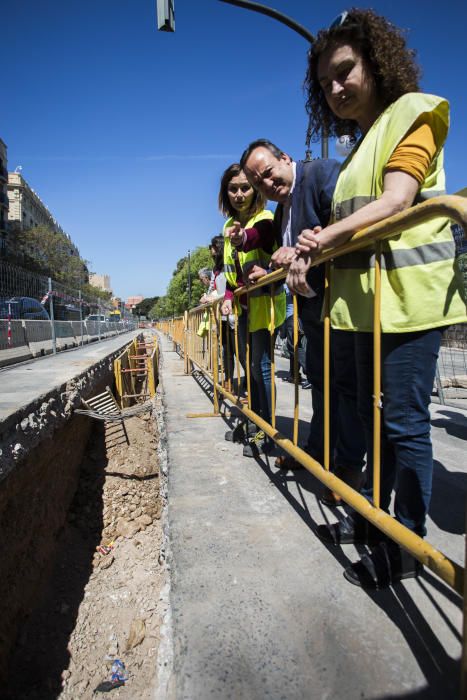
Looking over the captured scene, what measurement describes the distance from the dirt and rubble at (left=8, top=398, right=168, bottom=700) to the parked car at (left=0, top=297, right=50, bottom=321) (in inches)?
339

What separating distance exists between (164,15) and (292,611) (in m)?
7.01

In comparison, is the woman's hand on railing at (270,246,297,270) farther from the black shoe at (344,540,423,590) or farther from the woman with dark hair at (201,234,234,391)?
the woman with dark hair at (201,234,234,391)

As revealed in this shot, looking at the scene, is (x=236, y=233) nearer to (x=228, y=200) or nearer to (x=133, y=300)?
(x=228, y=200)

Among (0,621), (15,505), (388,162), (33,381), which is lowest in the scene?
(0,621)

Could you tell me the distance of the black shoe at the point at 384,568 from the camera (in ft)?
4.42

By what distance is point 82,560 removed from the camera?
3.62m

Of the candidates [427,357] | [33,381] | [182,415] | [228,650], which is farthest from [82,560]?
[427,357]

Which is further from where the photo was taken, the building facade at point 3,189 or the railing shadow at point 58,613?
the building facade at point 3,189

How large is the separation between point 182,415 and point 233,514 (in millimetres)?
2199

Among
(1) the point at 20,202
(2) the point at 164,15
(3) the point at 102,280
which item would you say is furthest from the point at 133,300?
(2) the point at 164,15

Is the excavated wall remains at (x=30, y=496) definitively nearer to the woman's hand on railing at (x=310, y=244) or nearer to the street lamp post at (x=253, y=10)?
the woman's hand on railing at (x=310, y=244)

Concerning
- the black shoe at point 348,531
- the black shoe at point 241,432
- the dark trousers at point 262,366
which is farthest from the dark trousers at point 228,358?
the black shoe at point 348,531

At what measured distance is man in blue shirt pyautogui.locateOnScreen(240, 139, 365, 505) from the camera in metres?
1.73

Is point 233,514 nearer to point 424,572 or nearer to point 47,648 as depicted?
point 424,572
